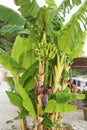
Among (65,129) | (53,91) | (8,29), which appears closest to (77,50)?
(53,91)

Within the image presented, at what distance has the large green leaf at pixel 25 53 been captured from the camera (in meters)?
2.37

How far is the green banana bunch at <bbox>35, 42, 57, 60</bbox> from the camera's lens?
2.09 meters

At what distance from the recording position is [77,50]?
2.47m

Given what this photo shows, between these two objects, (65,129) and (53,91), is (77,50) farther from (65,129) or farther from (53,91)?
(65,129)

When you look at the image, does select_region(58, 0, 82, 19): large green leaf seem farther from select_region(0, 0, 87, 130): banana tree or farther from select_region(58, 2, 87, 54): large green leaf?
select_region(58, 2, 87, 54): large green leaf

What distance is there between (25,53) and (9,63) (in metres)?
0.23

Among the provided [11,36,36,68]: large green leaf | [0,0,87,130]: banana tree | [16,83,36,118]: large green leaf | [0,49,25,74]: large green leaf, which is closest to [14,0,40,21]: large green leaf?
[0,0,87,130]: banana tree

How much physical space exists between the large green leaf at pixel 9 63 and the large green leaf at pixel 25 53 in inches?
3.5

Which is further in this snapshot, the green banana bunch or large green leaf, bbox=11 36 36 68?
large green leaf, bbox=11 36 36 68

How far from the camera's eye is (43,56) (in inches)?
Answer: 83.1

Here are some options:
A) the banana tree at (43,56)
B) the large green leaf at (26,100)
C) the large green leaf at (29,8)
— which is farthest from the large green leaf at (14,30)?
the large green leaf at (26,100)

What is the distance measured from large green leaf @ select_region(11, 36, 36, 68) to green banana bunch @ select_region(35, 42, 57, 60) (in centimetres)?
19

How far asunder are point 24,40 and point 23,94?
57cm

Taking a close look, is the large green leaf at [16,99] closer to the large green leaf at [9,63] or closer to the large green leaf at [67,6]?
the large green leaf at [9,63]
